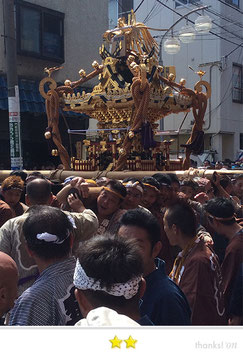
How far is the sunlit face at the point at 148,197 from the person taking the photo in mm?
4141

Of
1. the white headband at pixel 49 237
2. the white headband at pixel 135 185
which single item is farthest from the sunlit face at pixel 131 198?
the white headband at pixel 49 237

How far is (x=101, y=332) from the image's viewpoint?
133cm

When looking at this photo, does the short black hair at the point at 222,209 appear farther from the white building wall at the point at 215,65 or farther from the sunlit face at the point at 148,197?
the white building wall at the point at 215,65

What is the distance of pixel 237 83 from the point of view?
17422 mm

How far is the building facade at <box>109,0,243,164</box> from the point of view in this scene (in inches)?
615

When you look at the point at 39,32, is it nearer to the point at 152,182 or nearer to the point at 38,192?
the point at 152,182

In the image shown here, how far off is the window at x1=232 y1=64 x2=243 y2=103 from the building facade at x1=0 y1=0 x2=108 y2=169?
6409 mm

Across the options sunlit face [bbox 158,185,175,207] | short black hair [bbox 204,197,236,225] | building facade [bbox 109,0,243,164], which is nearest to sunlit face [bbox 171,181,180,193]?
sunlit face [bbox 158,185,175,207]

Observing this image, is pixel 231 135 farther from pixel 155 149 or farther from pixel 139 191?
pixel 139 191

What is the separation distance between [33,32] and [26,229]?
34.7 ft

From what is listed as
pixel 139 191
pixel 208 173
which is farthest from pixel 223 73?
pixel 139 191

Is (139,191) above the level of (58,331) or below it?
above

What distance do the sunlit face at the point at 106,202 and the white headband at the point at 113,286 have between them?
1.90 metres

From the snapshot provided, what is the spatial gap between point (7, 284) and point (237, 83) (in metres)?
17.1
